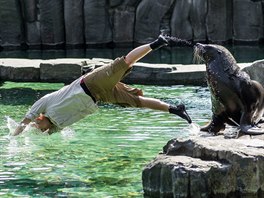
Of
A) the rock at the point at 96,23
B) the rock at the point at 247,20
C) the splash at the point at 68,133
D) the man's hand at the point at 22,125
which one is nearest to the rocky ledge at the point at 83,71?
the splash at the point at 68,133

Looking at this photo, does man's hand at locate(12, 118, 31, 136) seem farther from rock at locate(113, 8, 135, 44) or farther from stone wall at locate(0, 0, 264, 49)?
rock at locate(113, 8, 135, 44)

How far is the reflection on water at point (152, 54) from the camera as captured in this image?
16.3 meters

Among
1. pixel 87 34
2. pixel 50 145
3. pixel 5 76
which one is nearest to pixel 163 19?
pixel 87 34

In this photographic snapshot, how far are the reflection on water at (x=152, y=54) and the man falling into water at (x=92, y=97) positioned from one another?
8.66 metres

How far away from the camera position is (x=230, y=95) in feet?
20.3

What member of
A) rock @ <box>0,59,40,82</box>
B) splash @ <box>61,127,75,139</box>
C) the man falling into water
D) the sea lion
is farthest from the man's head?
rock @ <box>0,59,40,82</box>

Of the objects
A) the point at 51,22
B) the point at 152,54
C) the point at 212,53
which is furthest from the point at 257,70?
the point at 51,22

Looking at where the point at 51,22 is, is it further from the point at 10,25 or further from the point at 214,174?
the point at 214,174

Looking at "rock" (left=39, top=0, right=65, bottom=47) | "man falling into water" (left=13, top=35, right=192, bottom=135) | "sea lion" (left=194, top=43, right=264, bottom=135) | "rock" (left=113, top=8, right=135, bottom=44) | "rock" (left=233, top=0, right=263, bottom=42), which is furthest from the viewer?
"rock" (left=113, top=8, right=135, bottom=44)

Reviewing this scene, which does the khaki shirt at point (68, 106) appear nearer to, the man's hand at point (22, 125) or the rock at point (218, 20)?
the man's hand at point (22, 125)

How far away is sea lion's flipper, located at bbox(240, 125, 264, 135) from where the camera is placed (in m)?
5.87

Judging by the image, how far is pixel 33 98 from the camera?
10883 mm

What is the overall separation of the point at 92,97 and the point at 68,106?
24 centimetres

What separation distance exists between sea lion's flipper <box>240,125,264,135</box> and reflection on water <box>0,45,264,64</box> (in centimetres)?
966
